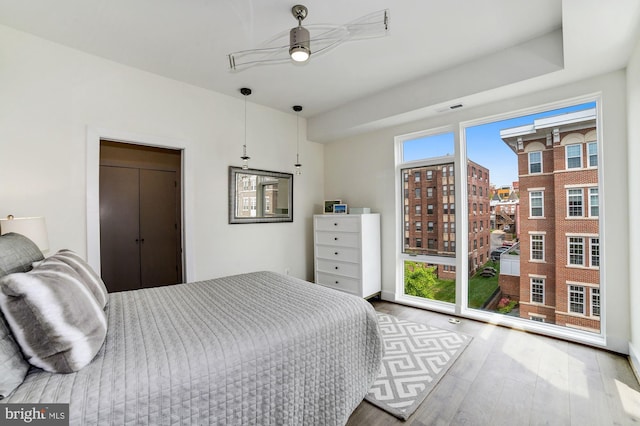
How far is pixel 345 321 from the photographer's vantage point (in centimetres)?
155

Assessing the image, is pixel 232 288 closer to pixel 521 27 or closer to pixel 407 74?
pixel 407 74

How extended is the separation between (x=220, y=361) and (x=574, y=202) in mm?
3230

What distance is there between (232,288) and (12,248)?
1.15m

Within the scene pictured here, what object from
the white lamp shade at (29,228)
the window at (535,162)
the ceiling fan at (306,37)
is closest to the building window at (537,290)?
the window at (535,162)

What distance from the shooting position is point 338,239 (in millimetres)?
3709

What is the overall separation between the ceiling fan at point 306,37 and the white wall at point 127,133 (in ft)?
3.06

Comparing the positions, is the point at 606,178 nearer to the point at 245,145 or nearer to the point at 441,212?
the point at 441,212

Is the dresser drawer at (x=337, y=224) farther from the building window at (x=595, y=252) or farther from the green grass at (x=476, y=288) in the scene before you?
the building window at (x=595, y=252)

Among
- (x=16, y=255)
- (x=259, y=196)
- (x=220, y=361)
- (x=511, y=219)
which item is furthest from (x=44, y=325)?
(x=511, y=219)

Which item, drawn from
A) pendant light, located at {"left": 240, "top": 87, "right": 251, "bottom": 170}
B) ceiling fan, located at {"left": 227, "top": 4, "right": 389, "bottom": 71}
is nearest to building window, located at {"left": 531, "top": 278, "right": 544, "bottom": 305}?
ceiling fan, located at {"left": 227, "top": 4, "right": 389, "bottom": 71}

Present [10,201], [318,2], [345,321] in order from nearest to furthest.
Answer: [345,321], [318,2], [10,201]

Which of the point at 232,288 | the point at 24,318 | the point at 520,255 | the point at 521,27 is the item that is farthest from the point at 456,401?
the point at 521,27

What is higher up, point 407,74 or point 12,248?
point 407,74

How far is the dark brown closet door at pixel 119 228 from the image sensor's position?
12.4 feet
